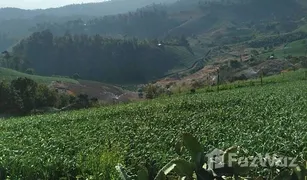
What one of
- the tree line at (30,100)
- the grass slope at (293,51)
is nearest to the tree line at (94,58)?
the grass slope at (293,51)

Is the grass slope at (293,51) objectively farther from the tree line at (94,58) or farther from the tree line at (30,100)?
the tree line at (30,100)

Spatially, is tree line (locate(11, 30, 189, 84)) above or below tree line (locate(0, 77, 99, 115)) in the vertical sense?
below

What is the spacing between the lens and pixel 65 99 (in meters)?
51.6

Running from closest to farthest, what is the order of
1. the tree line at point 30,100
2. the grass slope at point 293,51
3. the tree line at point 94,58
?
1. the tree line at point 30,100
2. the grass slope at point 293,51
3. the tree line at point 94,58

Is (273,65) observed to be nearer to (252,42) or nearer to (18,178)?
(252,42)

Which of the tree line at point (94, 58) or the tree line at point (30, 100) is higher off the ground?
the tree line at point (30, 100)

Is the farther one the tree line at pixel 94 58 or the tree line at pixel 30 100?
the tree line at pixel 94 58

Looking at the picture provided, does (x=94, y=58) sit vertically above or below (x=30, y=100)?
below

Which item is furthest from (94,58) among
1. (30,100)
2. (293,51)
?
(30,100)

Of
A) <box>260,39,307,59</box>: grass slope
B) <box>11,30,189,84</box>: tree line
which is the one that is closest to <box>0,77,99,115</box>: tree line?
<box>11,30,189,84</box>: tree line

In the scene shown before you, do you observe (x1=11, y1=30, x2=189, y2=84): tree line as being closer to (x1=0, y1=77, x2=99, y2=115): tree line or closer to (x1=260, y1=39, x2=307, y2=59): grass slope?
(x1=260, y1=39, x2=307, y2=59): grass slope

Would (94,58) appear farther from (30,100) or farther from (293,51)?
(30,100)

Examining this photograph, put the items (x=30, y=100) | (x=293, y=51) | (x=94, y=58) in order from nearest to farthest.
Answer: (x=30, y=100) → (x=293, y=51) → (x=94, y=58)

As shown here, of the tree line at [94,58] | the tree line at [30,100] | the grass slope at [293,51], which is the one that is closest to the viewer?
the tree line at [30,100]
